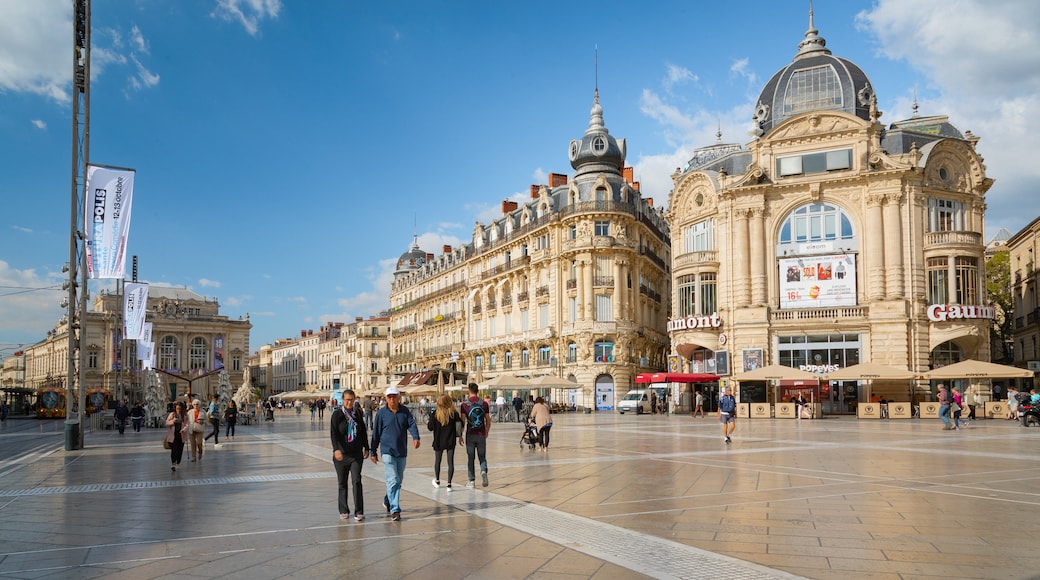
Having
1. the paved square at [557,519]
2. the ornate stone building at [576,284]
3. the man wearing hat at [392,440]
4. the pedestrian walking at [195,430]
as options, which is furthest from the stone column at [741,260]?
the man wearing hat at [392,440]

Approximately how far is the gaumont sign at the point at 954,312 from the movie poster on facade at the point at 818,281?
3901 mm

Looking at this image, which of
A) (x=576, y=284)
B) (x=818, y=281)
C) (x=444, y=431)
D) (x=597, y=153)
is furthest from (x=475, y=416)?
(x=597, y=153)

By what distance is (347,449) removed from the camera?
380 inches

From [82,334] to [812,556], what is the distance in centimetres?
2162

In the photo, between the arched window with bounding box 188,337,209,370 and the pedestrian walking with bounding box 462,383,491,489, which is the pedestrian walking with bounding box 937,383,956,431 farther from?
the arched window with bounding box 188,337,209,370

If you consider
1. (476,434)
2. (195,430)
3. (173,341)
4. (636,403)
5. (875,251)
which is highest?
(875,251)

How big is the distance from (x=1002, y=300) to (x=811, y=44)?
32.9 m

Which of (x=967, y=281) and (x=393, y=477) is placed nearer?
(x=393, y=477)

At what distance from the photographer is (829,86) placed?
45.4 meters

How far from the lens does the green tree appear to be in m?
66.2

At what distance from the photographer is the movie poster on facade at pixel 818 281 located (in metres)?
43.3

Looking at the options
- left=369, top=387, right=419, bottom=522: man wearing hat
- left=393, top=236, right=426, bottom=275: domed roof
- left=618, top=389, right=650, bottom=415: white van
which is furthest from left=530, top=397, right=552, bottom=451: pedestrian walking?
left=393, top=236, right=426, bottom=275: domed roof

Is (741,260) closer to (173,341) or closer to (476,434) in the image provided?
(476,434)

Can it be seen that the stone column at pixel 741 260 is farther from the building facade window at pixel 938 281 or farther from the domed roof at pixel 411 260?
the domed roof at pixel 411 260
